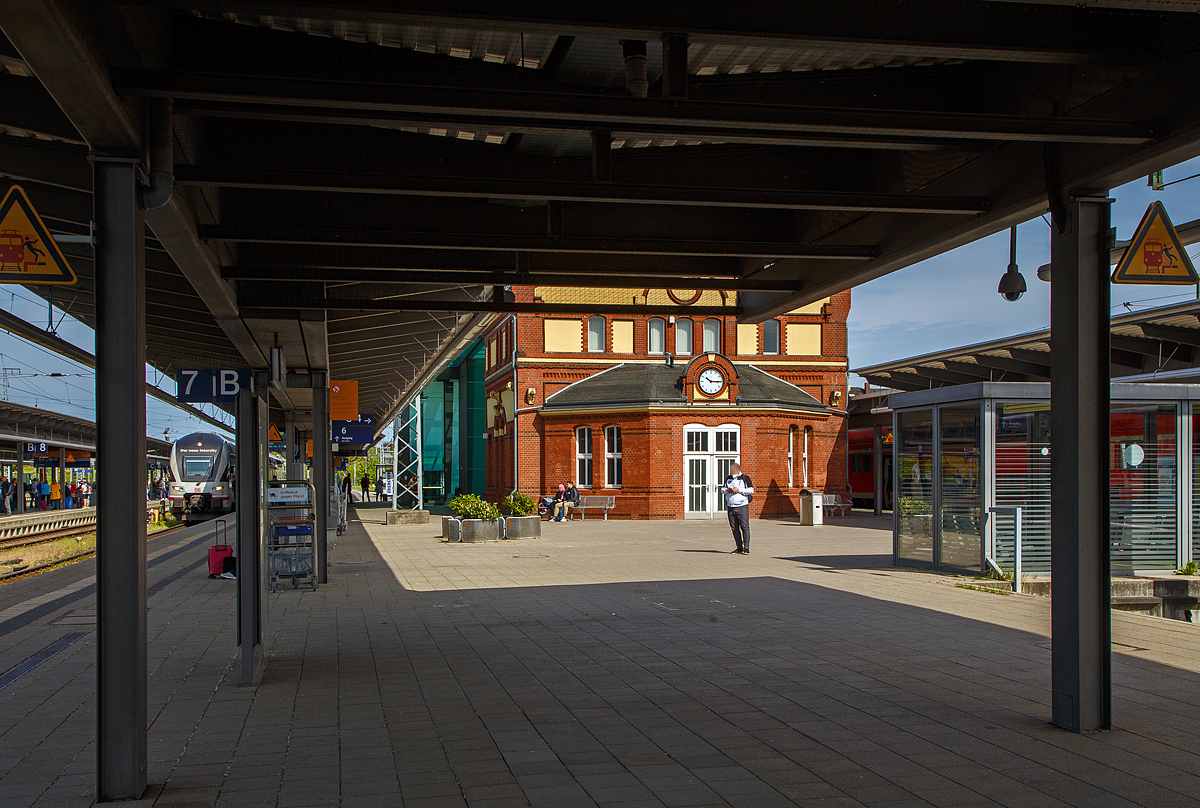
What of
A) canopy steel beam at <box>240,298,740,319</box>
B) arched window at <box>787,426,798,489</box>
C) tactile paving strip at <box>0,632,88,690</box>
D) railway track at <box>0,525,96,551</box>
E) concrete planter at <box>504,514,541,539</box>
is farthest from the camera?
arched window at <box>787,426,798,489</box>

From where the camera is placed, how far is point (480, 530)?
2198 cm

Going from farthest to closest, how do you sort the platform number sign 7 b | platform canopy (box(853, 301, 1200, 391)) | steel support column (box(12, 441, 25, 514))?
steel support column (box(12, 441, 25, 514)) < platform canopy (box(853, 301, 1200, 391)) < the platform number sign 7 b

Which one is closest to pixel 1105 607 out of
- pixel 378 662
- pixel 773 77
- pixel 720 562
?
pixel 773 77

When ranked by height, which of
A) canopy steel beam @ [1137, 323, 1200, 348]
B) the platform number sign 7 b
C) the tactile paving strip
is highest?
canopy steel beam @ [1137, 323, 1200, 348]

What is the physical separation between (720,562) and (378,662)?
962 centimetres

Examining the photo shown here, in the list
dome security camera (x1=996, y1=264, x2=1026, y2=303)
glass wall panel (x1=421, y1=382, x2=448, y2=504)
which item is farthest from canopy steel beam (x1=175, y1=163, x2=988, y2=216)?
glass wall panel (x1=421, y1=382, x2=448, y2=504)

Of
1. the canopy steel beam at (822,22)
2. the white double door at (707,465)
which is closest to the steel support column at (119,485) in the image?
the canopy steel beam at (822,22)

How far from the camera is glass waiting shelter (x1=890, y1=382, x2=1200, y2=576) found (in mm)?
12719

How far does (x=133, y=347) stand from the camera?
4.64 meters

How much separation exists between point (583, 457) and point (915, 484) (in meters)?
20.3

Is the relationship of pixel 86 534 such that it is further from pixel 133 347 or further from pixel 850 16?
pixel 850 16

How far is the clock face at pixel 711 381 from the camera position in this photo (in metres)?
33.6

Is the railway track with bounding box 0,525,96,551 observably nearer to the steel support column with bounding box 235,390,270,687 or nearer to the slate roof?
the slate roof

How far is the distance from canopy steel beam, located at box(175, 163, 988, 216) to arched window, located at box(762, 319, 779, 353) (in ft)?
99.3
